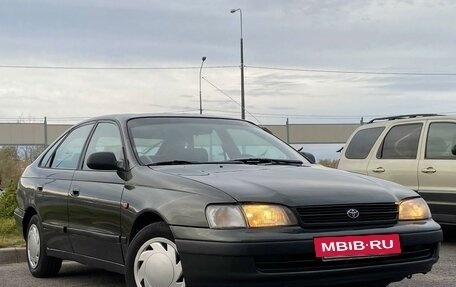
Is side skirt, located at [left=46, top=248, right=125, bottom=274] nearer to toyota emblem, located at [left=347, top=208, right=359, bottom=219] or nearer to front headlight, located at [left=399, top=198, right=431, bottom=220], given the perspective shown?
toyota emblem, located at [left=347, top=208, right=359, bottom=219]

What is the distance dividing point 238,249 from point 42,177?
10.6 feet

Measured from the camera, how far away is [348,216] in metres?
3.92

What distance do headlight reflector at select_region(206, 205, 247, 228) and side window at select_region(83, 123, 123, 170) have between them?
4.63 feet

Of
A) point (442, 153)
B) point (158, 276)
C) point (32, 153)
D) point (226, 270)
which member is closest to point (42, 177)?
point (158, 276)

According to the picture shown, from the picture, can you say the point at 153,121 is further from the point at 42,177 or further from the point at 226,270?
the point at 226,270

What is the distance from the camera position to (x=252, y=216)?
3797 millimetres

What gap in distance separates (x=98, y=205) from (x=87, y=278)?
1.52 metres

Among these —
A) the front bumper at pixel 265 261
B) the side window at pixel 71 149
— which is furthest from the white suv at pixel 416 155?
the side window at pixel 71 149

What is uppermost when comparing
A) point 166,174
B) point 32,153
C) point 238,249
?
point 166,174

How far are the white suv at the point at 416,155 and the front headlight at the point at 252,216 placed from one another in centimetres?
477

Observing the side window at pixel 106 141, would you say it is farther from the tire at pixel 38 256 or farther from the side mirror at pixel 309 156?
the side mirror at pixel 309 156

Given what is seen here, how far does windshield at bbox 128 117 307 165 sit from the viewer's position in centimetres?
499

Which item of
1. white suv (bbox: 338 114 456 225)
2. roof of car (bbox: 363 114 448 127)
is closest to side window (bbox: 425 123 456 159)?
white suv (bbox: 338 114 456 225)

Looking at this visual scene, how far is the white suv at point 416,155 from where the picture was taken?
26.4 feet
